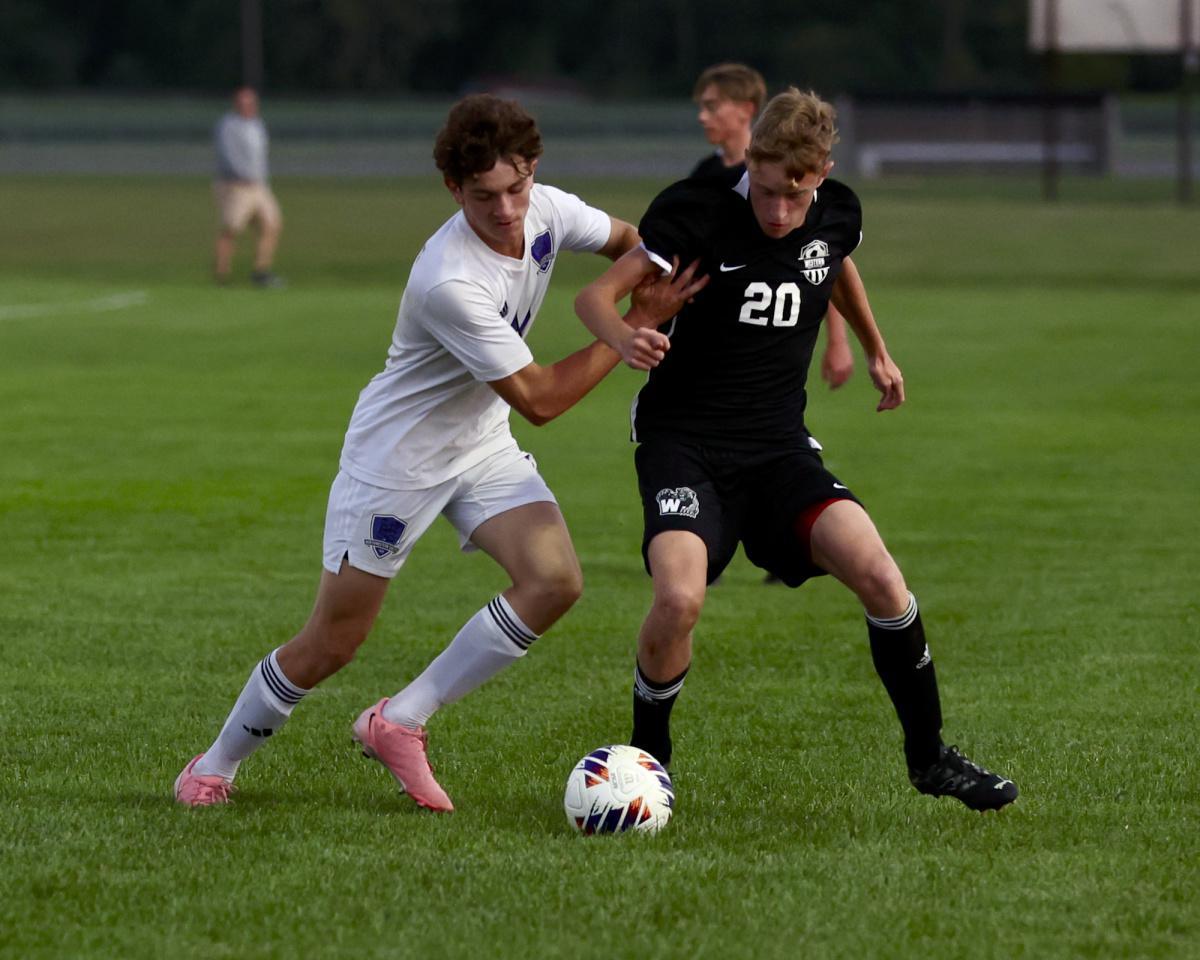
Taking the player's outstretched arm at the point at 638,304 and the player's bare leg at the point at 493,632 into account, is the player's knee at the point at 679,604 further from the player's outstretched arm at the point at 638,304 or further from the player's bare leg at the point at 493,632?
the player's outstretched arm at the point at 638,304

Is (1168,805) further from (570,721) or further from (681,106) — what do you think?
(681,106)

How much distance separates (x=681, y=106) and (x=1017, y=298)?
43953mm

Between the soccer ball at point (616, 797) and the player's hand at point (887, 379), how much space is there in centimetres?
130

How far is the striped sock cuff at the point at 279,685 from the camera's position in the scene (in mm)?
5629

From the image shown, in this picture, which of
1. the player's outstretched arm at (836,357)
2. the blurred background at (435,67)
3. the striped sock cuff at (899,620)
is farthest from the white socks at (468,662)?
the blurred background at (435,67)

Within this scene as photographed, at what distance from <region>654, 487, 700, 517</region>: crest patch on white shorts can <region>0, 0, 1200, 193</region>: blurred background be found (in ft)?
164

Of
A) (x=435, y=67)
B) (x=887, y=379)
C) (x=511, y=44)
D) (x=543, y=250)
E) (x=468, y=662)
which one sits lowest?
(x=435, y=67)

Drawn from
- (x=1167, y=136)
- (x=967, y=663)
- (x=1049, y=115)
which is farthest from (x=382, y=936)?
(x=1167, y=136)

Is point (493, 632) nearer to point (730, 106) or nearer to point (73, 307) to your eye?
point (730, 106)

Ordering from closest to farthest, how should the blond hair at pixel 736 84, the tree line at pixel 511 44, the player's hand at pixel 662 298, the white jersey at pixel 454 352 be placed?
the white jersey at pixel 454 352 → the player's hand at pixel 662 298 → the blond hair at pixel 736 84 → the tree line at pixel 511 44

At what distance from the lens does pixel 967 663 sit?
7.60 m

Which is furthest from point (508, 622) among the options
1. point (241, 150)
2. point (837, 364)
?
point (241, 150)

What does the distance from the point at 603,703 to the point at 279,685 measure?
1.64m

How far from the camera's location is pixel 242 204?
25.9 meters
